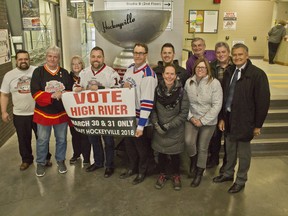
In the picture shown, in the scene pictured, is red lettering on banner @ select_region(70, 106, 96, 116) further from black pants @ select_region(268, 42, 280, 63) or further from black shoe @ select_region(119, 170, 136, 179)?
black pants @ select_region(268, 42, 280, 63)

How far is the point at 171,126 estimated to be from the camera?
2488 mm

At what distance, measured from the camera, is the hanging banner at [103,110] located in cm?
258

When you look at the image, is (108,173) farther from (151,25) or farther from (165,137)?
(151,25)

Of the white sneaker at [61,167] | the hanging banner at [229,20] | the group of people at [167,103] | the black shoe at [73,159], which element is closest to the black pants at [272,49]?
the hanging banner at [229,20]

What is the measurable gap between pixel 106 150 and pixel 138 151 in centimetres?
35

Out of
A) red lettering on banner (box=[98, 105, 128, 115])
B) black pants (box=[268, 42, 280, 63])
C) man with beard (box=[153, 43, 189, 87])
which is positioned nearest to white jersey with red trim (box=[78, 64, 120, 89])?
red lettering on banner (box=[98, 105, 128, 115])

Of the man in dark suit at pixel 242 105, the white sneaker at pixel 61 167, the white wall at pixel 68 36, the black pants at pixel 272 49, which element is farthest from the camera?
the black pants at pixel 272 49

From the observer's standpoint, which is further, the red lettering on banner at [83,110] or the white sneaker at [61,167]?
the white sneaker at [61,167]

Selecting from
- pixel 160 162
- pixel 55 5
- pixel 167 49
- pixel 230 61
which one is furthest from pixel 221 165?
pixel 55 5

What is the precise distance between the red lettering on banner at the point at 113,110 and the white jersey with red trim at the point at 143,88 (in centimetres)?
13

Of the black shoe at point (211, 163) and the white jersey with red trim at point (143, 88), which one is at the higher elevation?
the white jersey with red trim at point (143, 88)

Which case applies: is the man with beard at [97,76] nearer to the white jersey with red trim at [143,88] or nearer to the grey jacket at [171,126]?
the white jersey with red trim at [143,88]

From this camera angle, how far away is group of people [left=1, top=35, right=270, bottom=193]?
2.46 meters

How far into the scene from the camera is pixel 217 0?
7633 mm
